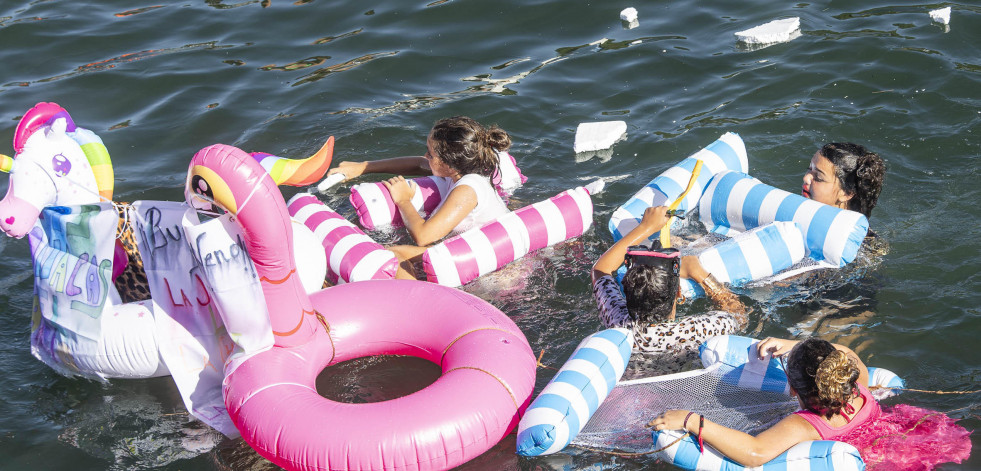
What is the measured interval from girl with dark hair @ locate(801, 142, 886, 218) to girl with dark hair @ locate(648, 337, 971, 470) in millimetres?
1753

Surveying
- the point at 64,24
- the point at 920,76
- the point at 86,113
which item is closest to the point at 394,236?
the point at 86,113

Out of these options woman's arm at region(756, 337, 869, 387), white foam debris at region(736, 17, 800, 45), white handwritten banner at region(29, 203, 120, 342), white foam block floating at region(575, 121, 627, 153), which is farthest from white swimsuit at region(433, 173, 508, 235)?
white foam debris at region(736, 17, 800, 45)

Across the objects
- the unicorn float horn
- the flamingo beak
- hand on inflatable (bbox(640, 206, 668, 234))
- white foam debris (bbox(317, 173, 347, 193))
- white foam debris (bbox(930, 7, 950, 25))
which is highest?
the flamingo beak

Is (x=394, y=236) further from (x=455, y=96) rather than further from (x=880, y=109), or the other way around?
(x=880, y=109)

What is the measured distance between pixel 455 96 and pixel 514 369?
16.3 feet

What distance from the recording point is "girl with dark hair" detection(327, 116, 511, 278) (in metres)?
5.95

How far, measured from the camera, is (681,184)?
6.10 meters

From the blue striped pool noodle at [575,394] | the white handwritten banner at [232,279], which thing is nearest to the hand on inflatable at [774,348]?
the blue striped pool noodle at [575,394]

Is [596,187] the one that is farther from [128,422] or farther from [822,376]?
[128,422]

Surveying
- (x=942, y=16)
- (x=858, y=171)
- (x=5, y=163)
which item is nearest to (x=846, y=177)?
(x=858, y=171)

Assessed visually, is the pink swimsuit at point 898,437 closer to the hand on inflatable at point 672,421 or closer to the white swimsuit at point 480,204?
the hand on inflatable at point 672,421

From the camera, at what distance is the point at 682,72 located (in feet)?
29.3

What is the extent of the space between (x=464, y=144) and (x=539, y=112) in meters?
2.71

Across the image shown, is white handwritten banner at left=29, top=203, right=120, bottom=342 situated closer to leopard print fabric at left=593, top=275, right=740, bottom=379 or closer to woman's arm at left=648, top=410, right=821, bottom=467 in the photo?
leopard print fabric at left=593, top=275, right=740, bottom=379
